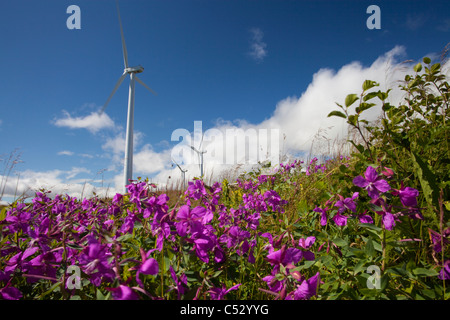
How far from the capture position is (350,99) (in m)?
1.45

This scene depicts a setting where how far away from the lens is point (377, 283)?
3.35 feet

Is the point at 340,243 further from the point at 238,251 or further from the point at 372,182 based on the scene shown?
the point at 238,251

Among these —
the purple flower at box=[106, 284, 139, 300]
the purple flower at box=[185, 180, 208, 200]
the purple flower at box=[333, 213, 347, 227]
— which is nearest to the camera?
the purple flower at box=[106, 284, 139, 300]

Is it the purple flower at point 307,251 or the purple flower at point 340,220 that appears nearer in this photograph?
the purple flower at point 307,251

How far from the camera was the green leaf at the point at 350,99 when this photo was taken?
1.44m

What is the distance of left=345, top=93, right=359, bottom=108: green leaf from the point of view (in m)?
1.44

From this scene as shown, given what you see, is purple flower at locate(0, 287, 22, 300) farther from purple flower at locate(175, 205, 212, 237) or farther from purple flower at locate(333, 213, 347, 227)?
purple flower at locate(333, 213, 347, 227)

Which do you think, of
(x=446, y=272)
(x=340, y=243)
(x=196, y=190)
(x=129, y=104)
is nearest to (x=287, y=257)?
(x=340, y=243)

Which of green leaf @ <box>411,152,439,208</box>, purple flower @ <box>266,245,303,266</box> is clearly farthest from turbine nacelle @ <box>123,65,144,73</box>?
purple flower @ <box>266,245,303,266</box>

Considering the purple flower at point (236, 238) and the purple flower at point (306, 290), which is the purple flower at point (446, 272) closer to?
the purple flower at point (306, 290)

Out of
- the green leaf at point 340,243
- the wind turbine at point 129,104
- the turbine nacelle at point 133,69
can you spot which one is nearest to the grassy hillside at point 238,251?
the green leaf at point 340,243

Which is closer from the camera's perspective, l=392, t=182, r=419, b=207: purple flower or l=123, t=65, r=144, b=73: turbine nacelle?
l=392, t=182, r=419, b=207: purple flower
